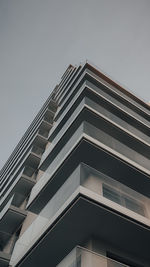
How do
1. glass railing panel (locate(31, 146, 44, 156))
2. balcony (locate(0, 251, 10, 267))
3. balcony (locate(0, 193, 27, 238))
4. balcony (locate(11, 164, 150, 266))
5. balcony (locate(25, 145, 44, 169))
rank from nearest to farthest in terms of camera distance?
balcony (locate(11, 164, 150, 266)) → balcony (locate(0, 251, 10, 267)) → balcony (locate(0, 193, 27, 238)) → balcony (locate(25, 145, 44, 169)) → glass railing panel (locate(31, 146, 44, 156))

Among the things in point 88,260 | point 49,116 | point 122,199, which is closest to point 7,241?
point 122,199

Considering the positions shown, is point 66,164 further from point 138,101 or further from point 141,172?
point 138,101

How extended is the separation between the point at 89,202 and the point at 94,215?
421 millimetres

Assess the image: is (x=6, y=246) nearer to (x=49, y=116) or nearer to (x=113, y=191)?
(x=113, y=191)

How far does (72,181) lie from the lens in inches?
270

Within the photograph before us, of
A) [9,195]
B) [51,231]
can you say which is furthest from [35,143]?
[51,231]

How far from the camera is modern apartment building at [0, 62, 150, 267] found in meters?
6.04

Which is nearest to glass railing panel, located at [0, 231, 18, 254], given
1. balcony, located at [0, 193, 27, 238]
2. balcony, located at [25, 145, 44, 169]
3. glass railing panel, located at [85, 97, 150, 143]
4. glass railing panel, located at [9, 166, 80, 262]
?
balcony, located at [0, 193, 27, 238]

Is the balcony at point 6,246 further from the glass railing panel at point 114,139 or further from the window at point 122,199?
the glass railing panel at point 114,139

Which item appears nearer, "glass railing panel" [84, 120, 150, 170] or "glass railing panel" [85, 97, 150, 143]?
"glass railing panel" [84, 120, 150, 170]

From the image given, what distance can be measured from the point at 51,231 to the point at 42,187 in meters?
3.47

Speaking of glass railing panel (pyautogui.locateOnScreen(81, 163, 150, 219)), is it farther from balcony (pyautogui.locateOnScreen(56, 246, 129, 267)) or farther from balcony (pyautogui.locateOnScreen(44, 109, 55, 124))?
balcony (pyautogui.locateOnScreen(44, 109, 55, 124))

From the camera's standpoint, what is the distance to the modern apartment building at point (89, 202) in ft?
19.8

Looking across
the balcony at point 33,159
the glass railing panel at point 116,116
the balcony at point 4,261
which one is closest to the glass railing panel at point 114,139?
the glass railing panel at point 116,116
